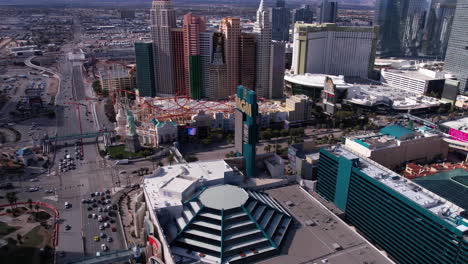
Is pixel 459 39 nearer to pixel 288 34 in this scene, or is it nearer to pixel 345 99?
pixel 345 99

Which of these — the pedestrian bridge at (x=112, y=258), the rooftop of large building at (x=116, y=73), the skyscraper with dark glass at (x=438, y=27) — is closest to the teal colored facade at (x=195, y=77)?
the rooftop of large building at (x=116, y=73)

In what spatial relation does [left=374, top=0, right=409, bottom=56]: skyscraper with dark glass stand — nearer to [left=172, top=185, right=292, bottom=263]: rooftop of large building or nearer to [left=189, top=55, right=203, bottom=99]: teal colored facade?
[left=189, top=55, right=203, bottom=99]: teal colored facade

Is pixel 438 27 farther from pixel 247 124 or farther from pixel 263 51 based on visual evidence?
pixel 247 124

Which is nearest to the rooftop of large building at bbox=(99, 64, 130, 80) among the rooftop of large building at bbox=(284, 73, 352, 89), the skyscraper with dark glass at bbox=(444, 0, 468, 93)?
the rooftop of large building at bbox=(284, 73, 352, 89)

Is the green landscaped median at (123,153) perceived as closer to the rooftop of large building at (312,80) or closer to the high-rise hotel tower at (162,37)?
the high-rise hotel tower at (162,37)

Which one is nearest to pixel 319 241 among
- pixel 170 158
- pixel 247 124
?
pixel 247 124

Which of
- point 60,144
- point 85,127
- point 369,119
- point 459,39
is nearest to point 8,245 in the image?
point 60,144
